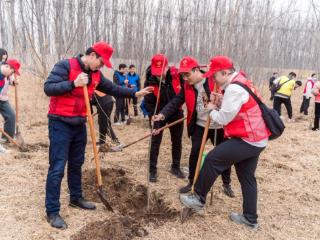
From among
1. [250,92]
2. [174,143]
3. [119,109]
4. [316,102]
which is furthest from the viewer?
[316,102]

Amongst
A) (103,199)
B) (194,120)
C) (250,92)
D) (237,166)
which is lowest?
(103,199)

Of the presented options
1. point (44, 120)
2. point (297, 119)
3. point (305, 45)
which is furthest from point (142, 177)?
point (305, 45)

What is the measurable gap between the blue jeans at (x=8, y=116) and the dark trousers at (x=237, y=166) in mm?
4013

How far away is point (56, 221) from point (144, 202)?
1.10 meters

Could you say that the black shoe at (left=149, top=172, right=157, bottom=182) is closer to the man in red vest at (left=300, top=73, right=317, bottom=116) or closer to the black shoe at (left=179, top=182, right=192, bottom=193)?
the black shoe at (left=179, top=182, right=192, bottom=193)

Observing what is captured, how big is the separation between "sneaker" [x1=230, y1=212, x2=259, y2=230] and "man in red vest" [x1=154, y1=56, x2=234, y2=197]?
63 centimetres

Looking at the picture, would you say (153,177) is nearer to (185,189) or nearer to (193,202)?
(185,189)

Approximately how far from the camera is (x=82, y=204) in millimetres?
3762

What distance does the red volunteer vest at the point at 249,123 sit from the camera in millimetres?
3156

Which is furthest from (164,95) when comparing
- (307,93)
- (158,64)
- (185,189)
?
(307,93)

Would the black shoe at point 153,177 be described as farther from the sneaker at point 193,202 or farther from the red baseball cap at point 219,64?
the red baseball cap at point 219,64

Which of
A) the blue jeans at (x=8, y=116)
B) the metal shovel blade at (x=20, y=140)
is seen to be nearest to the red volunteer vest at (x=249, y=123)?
the metal shovel blade at (x=20, y=140)

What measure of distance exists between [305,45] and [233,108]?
19.3 m

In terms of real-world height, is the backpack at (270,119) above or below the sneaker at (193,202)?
above
